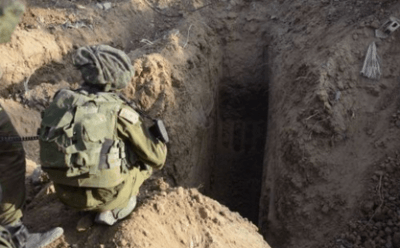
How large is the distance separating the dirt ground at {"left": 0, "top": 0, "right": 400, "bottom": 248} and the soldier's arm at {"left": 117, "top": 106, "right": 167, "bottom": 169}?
0.50 meters

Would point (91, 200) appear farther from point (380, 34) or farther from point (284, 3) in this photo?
point (284, 3)

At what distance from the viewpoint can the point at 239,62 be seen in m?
7.76

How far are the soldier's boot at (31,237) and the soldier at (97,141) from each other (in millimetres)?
263

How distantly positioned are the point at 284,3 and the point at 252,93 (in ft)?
6.20

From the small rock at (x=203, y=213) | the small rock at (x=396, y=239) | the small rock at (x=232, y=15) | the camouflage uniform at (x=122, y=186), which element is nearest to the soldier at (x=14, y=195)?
the camouflage uniform at (x=122, y=186)

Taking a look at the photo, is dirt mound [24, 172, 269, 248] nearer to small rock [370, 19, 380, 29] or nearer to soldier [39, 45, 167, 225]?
soldier [39, 45, 167, 225]

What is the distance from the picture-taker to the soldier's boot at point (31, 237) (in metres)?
2.96

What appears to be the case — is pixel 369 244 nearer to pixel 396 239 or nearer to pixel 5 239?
pixel 396 239

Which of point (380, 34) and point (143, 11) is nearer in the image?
point (380, 34)

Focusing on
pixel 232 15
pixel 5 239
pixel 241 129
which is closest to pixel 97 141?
pixel 5 239

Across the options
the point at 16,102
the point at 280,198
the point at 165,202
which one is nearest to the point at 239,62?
the point at 280,198

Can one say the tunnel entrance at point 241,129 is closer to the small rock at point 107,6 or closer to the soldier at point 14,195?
the small rock at point 107,6

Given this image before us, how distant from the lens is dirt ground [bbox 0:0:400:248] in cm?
373

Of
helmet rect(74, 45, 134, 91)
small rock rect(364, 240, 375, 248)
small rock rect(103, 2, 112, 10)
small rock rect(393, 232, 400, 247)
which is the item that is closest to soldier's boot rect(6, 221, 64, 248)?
helmet rect(74, 45, 134, 91)
